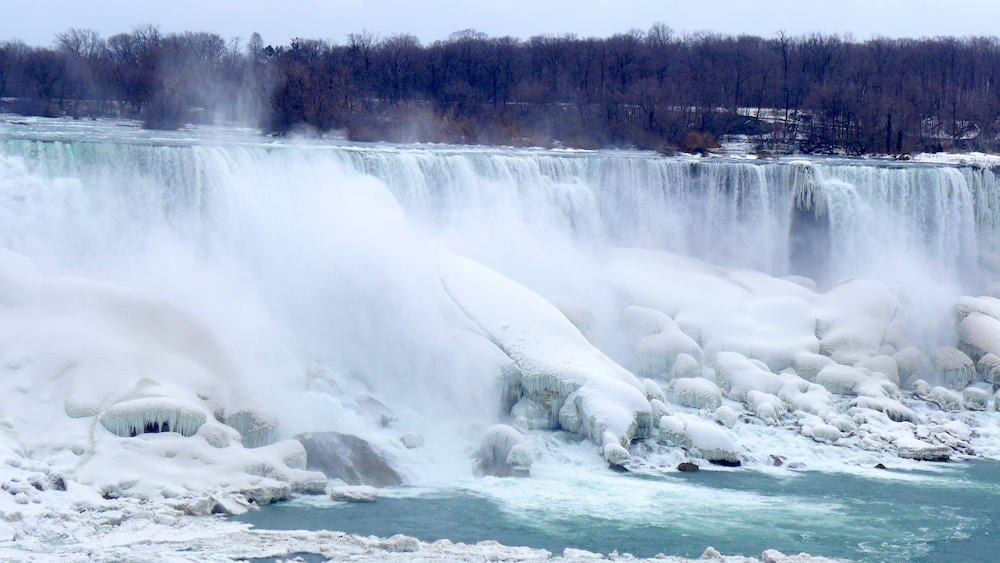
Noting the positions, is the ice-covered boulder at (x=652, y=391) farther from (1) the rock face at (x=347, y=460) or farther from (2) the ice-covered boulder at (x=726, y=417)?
(1) the rock face at (x=347, y=460)

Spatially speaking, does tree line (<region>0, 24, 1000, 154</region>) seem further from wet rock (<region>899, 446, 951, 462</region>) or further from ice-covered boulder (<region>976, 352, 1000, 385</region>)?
wet rock (<region>899, 446, 951, 462</region>)

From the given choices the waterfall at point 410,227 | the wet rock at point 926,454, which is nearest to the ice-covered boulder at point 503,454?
the waterfall at point 410,227

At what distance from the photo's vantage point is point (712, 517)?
14.4 m

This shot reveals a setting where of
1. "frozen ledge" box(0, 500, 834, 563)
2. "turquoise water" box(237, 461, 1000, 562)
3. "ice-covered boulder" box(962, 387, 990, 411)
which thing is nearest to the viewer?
"frozen ledge" box(0, 500, 834, 563)

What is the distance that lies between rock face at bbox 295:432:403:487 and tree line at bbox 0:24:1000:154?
2176 cm

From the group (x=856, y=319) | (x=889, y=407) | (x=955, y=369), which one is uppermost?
(x=856, y=319)

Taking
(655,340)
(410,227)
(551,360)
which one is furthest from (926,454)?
(410,227)

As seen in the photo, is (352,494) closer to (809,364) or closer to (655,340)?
(655,340)

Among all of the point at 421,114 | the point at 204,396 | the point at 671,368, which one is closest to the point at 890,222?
the point at 671,368

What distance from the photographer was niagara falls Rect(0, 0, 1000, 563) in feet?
45.4

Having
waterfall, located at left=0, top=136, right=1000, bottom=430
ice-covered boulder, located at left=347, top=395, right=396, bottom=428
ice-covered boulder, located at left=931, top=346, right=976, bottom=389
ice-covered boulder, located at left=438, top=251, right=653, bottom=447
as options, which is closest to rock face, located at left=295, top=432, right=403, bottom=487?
ice-covered boulder, located at left=347, top=395, right=396, bottom=428

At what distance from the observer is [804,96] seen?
48.8m

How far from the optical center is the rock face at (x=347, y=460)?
50.3 feet

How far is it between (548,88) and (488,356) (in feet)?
102
